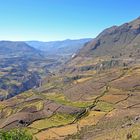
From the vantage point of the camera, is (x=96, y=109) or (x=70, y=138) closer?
(x=70, y=138)

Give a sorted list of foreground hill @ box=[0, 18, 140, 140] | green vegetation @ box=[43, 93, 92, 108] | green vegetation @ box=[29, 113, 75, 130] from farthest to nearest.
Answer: green vegetation @ box=[43, 93, 92, 108] → green vegetation @ box=[29, 113, 75, 130] → foreground hill @ box=[0, 18, 140, 140]

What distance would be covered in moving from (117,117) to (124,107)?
15.7m

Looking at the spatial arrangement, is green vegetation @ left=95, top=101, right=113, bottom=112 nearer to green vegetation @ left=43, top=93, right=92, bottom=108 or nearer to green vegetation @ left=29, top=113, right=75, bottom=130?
green vegetation @ left=43, top=93, right=92, bottom=108

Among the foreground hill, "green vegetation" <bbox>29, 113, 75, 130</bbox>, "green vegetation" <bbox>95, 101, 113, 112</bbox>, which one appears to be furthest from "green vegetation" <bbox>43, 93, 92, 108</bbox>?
"green vegetation" <bbox>29, 113, 75, 130</bbox>

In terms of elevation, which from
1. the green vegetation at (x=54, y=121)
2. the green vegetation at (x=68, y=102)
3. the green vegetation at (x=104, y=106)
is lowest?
the green vegetation at (x=54, y=121)

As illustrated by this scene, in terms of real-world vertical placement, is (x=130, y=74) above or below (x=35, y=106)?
above

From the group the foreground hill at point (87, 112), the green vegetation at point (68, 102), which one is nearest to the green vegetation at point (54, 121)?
the foreground hill at point (87, 112)

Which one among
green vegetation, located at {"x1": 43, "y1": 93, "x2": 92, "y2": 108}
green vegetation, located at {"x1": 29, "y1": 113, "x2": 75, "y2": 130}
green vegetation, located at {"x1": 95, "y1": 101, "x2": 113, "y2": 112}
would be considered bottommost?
green vegetation, located at {"x1": 29, "y1": 113, "x2": 75, "y2": 130}

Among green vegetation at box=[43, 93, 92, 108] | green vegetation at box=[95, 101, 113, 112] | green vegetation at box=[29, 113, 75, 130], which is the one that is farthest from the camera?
green vegetation at box=[43, 93, 92, 108]

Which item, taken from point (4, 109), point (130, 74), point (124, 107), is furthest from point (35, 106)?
point (130, 74)

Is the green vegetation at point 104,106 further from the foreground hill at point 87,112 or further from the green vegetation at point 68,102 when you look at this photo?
the green vegetation at point 68,102

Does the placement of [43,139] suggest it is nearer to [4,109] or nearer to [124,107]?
[124,107]

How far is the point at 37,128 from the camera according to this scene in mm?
107438

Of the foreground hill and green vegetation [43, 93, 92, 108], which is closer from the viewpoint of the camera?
the foreground hill
